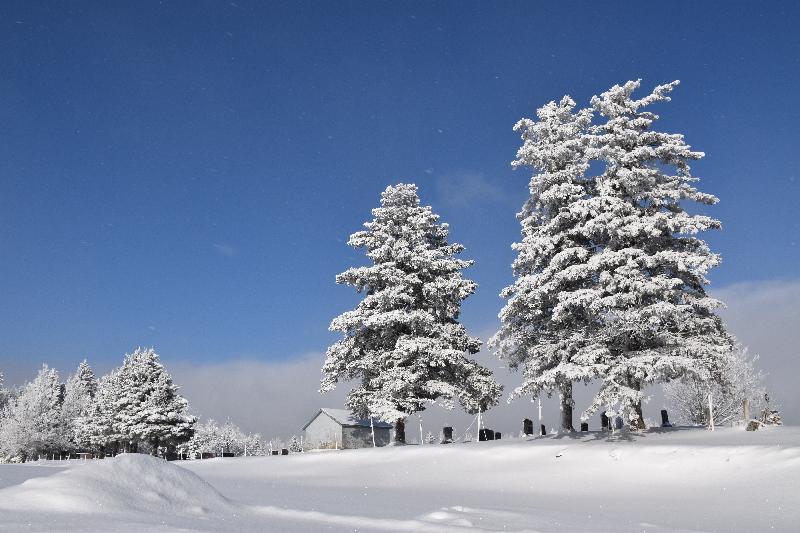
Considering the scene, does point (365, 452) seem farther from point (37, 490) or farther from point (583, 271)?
point (37, 490)

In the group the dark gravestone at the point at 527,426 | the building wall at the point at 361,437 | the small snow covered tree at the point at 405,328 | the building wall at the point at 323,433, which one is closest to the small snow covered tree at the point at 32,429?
the building wall at the point at 323,433

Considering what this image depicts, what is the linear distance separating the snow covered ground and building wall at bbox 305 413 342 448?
823 inches

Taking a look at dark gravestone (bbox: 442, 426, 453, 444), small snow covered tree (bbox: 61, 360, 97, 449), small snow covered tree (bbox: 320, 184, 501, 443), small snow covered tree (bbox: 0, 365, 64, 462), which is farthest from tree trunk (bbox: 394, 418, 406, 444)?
small snow covered tree (bbox: 0, 365, 64, 462)

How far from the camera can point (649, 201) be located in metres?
23.5

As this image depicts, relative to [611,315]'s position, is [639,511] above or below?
Answer: below

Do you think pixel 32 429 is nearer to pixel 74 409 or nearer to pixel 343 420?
pixel 74 409

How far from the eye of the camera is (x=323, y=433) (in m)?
51.8

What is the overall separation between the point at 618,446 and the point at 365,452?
10.9 m

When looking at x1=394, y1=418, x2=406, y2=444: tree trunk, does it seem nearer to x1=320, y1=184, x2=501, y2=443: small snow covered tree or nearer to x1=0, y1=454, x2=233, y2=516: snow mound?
x1=320, y1=184, x2=501, y2=443: small snow covered tree

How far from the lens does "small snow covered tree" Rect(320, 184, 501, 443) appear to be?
2948cm

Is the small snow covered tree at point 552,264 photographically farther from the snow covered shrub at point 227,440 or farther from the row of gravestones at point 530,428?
the snow covered shrub at point 227,440

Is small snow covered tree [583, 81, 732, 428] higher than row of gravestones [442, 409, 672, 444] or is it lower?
higher

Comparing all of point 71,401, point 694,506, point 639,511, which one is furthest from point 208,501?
point 71,401

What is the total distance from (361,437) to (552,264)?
33197 millimetres
